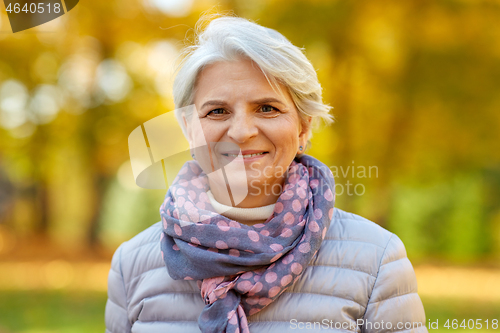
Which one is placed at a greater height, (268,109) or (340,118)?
(340,118)

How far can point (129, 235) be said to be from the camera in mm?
11578

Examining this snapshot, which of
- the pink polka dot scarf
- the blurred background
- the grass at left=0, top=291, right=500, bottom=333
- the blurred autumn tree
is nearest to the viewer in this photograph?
the pink polka dot scarf

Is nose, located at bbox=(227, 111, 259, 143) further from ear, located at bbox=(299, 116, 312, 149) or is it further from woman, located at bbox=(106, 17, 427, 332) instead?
ear, located at bbox=(299, 116, 312, 149)

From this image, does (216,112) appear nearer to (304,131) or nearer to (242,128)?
(242,128)

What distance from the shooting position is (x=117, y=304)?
6.40 ft

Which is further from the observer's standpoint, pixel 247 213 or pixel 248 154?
pixel 247 213

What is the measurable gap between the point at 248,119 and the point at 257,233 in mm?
495

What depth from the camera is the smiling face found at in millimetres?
1700

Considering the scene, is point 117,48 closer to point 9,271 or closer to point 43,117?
point 43,117

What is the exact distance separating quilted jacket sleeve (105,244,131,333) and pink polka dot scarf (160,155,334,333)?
356mm

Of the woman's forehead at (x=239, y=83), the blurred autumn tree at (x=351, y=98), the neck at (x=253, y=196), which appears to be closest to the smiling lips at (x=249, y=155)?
the neck at (x=253, y=196)

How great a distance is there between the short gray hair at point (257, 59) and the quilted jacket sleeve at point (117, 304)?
34.9 inches

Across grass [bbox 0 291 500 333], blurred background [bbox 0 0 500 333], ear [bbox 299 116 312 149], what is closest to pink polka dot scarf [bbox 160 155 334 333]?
ear [bbox 299 116 312 149]

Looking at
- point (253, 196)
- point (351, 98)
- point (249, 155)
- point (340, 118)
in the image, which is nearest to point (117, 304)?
point (253, 196)
